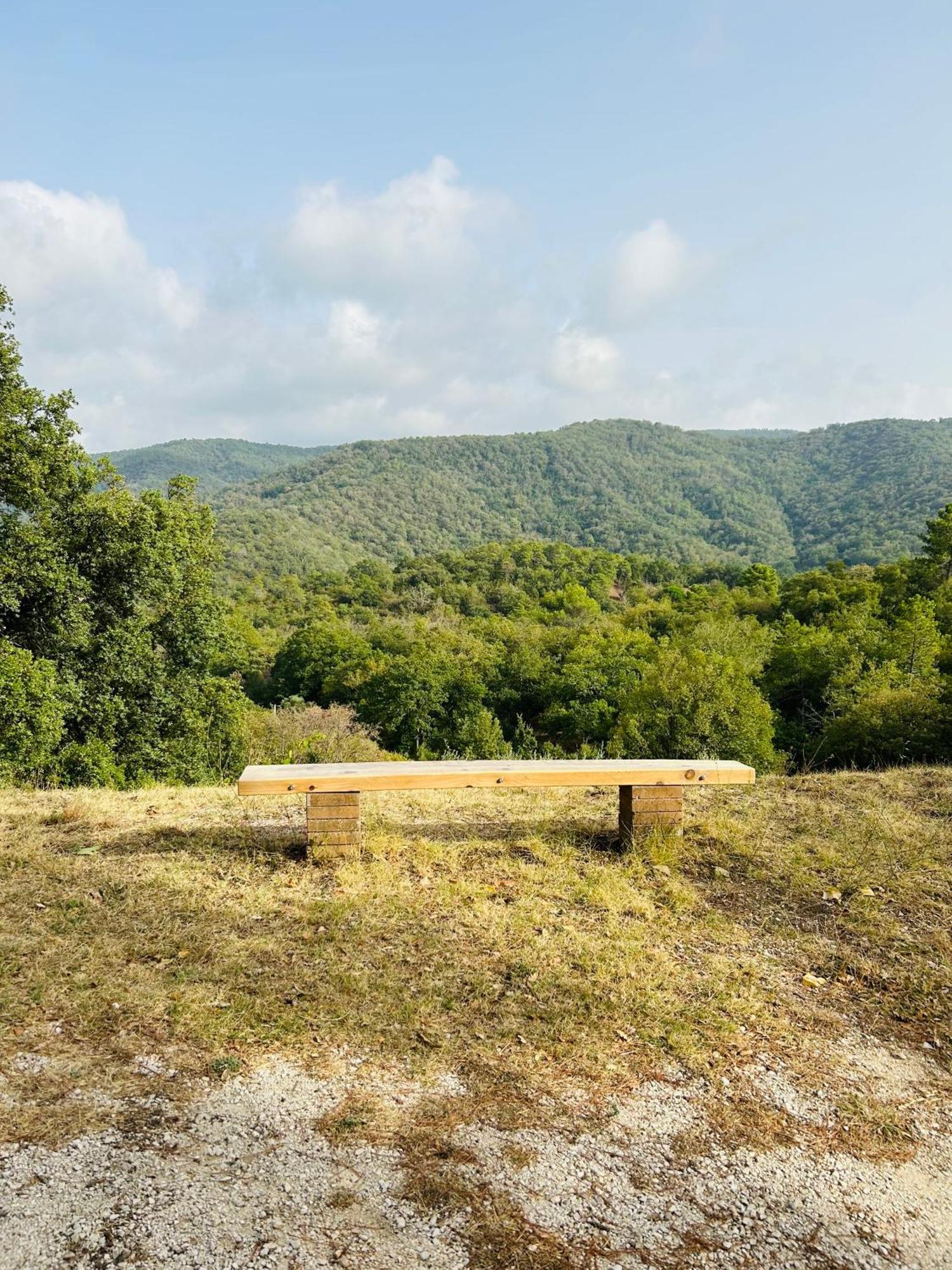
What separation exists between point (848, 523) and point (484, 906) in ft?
307

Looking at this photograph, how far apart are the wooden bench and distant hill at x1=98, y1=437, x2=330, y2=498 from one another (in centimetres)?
12988

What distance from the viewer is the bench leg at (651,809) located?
5.10m

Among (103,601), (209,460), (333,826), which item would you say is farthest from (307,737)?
(209,460)

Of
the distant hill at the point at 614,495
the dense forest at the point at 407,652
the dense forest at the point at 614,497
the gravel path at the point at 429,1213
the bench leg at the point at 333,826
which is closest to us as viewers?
the gravel path at the point at 429,1213

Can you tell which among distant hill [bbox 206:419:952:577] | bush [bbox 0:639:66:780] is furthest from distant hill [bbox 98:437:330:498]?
bush [bbox 0:639:66:780]

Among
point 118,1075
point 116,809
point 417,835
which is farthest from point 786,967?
point 116,809

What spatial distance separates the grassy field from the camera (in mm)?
2977

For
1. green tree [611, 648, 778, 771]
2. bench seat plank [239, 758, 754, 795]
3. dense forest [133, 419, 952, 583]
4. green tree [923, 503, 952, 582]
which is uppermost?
dense forest [133, 419, 952, 583]

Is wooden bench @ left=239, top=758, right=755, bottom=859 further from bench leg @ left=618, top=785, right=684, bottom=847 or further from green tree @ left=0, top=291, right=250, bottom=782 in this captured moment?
green tree @ left=0, top=291, right=250, bottom=782

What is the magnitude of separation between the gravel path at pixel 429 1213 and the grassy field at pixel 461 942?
0.64 ft

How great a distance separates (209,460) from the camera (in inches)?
6816

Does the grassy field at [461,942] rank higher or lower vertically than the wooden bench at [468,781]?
lower

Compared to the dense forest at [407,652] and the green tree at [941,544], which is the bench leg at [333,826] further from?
the green tree at [941,544]

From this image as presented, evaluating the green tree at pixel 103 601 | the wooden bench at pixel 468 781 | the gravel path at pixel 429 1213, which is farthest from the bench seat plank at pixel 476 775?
the green tree at pixel 103 601
